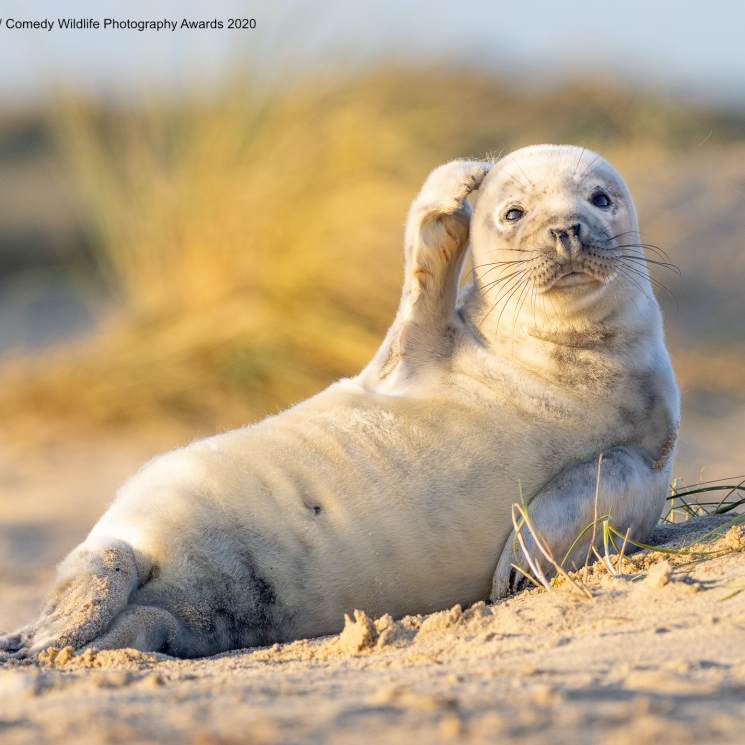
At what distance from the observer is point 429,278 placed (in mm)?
4113

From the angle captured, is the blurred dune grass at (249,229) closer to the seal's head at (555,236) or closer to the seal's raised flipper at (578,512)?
the seal's head at (555,236)

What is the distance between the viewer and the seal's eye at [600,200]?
3979 millimetres

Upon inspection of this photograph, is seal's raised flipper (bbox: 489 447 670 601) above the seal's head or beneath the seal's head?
beneath

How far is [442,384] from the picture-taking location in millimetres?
3938

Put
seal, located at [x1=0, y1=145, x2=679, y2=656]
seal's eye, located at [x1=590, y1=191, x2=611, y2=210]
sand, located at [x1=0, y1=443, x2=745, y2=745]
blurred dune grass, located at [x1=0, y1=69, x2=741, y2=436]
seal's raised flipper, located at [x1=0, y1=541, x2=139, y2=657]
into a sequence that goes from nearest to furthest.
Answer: sand, located at [x1=0, y1=443, x2=745, y2=745], seal's raised flipper, located at [x1=0, y1=541, x2=139, y2=657], seal, located at [x1=0, y1=145, x2=679, y2=656], seal's eye, located at [x1=590, y1=191, x2=611, y2=210], blurred dune grass, located at [x1=0, y1=69, x2=741, y2=436]

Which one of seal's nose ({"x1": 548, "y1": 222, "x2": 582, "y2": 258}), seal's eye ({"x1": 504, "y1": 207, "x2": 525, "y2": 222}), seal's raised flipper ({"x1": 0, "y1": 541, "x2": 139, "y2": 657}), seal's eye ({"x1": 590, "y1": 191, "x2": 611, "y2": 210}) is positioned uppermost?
seal's eye ({"x1": 590, "y1": 191, "x2": 611, "y2": 210})

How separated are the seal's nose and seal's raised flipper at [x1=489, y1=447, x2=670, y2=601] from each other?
0.59 m

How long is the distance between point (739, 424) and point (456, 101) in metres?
3.25

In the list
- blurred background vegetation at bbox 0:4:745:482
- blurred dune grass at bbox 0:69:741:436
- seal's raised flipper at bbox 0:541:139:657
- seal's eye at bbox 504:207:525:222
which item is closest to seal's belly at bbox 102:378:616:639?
seal's raised flipper at bbox 0:541:139:657

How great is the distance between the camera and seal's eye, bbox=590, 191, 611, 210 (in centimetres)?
398

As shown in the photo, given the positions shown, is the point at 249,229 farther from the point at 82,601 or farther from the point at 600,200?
the point at 82,601

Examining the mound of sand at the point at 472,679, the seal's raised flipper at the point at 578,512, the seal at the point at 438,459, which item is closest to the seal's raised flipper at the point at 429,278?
the seal at the point at 438,459

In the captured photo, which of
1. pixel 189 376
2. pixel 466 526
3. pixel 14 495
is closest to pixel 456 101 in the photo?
pixel 189 376

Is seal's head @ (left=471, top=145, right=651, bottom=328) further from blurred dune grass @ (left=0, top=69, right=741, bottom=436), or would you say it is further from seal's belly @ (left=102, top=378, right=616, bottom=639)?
blurred dune grass @ (left=0, top=69, right=741, bottom=436)
